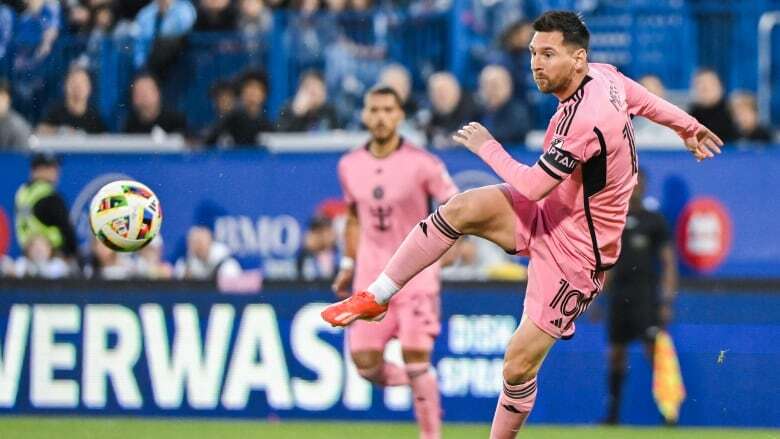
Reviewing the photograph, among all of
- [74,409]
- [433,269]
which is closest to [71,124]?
[74,409]

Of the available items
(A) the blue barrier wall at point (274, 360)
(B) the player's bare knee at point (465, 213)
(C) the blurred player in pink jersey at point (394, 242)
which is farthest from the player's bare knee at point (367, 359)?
(B) the player's bare knee at point (465, 213)

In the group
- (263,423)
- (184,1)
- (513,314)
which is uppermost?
(184,1)

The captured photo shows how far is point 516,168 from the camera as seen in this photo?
335 inches

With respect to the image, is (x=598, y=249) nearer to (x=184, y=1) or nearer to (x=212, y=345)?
(x=212, y=345)

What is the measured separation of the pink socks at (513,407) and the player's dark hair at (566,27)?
5.76 ft

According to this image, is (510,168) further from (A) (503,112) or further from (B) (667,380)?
(A) (503,112)

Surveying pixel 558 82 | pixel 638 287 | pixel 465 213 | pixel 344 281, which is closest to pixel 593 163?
pixel 558 82

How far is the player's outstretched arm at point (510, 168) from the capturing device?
8.45 meters

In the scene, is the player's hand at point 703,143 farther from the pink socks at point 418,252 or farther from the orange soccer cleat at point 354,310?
the orange soccer cleat at point 354,310

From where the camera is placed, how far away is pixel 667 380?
13.8 metres

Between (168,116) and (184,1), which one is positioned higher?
(184,1)

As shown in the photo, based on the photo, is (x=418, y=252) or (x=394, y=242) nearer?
(x=418, y=252)

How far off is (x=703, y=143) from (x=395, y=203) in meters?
2.78

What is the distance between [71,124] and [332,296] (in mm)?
3869
